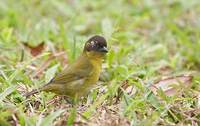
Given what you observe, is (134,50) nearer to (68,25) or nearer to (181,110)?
(68,25)

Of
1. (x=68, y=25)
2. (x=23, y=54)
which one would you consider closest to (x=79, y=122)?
(x=23, y=54)

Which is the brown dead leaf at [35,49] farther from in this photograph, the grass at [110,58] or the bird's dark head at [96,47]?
the bird's dark head at [96,47]

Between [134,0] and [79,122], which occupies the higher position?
[134,0]

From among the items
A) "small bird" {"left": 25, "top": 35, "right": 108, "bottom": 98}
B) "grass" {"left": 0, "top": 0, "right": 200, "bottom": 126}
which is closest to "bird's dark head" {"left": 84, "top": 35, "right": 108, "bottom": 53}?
"small bird" {"left": 25, "top": 35, "right": 108, "bottom": 98}

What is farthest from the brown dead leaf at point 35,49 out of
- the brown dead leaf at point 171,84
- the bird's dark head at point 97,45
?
the bird's dark head at point 97,45

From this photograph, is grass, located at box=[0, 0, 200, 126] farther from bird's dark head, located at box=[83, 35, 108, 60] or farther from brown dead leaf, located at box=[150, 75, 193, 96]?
bird's dark head, located at box=[83, 35, 108, 60]

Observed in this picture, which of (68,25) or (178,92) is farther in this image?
(68,25)
